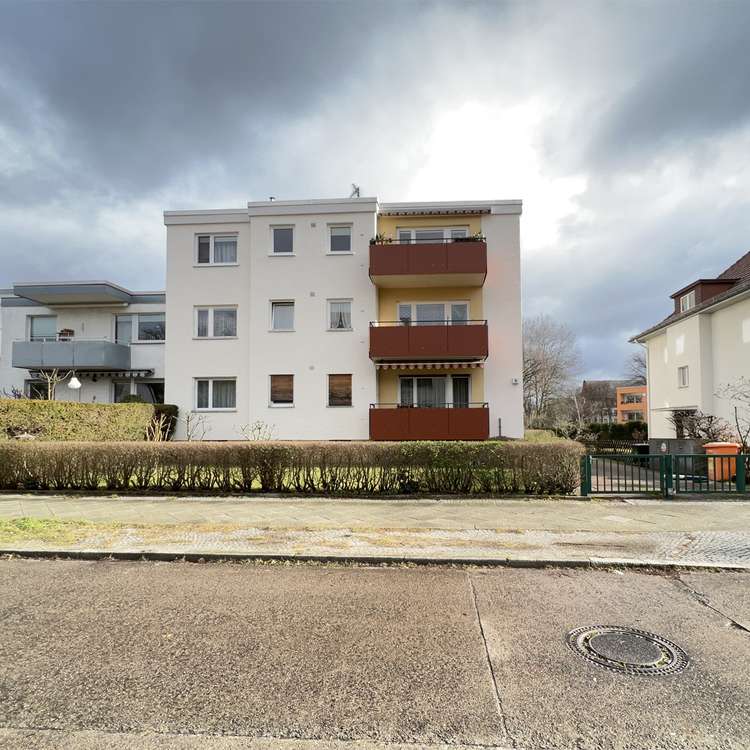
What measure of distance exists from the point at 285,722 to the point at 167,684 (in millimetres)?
955

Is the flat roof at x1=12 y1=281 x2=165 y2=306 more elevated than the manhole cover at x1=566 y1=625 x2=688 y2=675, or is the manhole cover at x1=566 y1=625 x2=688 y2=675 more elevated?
the flat roof at x1=12 y1=281 x2=165 y2=306

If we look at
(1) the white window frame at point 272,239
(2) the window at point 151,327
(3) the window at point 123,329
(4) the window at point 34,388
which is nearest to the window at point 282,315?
(1) the white window frame at point 272,239

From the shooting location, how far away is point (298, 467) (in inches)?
416

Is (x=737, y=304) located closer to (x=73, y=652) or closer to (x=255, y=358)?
(x=255, y=358)

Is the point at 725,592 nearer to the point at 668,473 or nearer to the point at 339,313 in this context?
the point at 668,473

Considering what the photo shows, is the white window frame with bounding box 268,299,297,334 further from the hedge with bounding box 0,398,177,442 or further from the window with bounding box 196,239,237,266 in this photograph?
the hedge with bounding box 0,398,177,442

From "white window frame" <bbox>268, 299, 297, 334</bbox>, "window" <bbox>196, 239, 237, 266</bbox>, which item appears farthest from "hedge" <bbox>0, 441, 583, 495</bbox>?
"window" <bbox>196, 239, 237, 266</bbox>

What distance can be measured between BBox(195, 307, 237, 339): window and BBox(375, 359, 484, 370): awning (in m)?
6.69

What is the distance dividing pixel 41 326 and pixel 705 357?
3259cm

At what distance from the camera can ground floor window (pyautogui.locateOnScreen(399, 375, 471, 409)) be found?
20.6m

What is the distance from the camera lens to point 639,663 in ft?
11.8

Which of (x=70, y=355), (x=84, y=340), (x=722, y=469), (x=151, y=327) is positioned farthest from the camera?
(x=151, y=327)

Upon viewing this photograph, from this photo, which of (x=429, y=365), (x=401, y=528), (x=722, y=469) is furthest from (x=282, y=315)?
(x=722, y=469)

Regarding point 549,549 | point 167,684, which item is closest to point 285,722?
point 167,684
